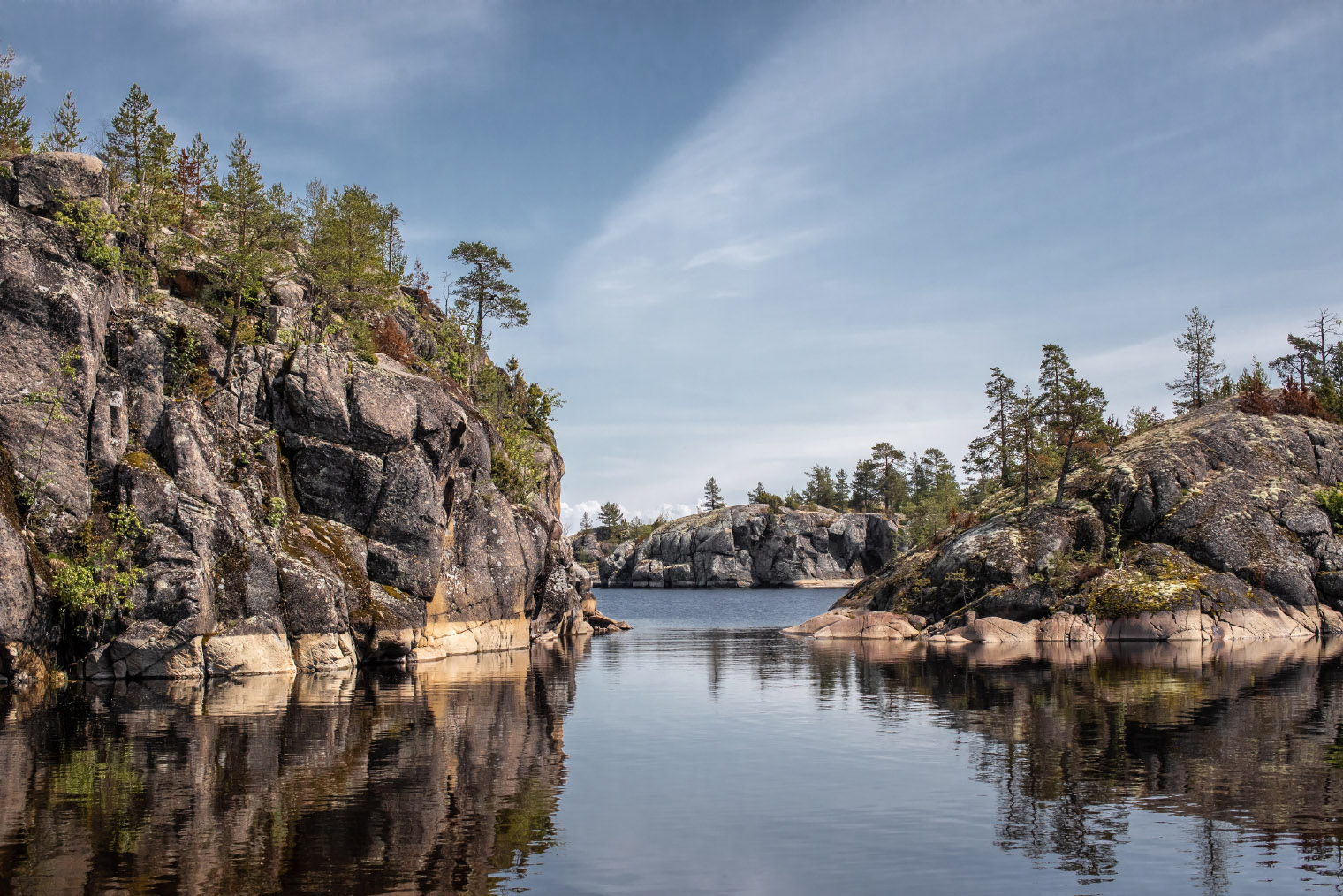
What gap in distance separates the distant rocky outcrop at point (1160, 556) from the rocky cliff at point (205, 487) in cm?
3398

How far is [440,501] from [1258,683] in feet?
135

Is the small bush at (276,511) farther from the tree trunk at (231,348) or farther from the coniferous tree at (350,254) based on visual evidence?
the coniferous tree at (350,254)

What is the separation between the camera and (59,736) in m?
24.3

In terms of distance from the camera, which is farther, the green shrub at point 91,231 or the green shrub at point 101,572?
the green shrub at point 91,231

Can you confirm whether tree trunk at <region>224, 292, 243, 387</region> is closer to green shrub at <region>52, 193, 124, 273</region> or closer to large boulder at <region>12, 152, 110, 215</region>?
green shrub at <region>52, 193, 124, 273</region>

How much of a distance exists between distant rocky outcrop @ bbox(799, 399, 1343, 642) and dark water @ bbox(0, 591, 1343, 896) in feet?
84.0

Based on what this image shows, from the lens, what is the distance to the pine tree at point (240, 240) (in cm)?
4725

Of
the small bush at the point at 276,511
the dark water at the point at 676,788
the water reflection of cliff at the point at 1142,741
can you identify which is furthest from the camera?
the small bush at the point at 276,511

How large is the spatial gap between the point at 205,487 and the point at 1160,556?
6291cm

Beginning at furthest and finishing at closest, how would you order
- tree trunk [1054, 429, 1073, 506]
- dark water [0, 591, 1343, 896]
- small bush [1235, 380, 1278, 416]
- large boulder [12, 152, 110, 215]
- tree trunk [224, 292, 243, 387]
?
1. small bush [1235, 380, 1278, 416]
2. tree trunk [1054, 429, 1073, 506]
3. tree trunk [224, 292, 243, 387]
4. large boulder [12, 152, 110, 215]
5. dark water [0, 591, 1343, 896]

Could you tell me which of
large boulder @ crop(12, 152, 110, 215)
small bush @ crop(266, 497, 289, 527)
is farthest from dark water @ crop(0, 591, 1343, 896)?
large boulder @ crop(12, 152, 110, 215)

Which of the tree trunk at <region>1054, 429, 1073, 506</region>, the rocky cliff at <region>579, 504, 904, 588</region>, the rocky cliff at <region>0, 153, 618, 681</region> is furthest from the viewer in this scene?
the rocky cliff at <region>579, 504, 904, 588</region>

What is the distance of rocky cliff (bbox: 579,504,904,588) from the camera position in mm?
181125

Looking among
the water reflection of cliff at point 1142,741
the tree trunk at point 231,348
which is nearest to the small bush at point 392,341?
the tree trunk at point 231,348
